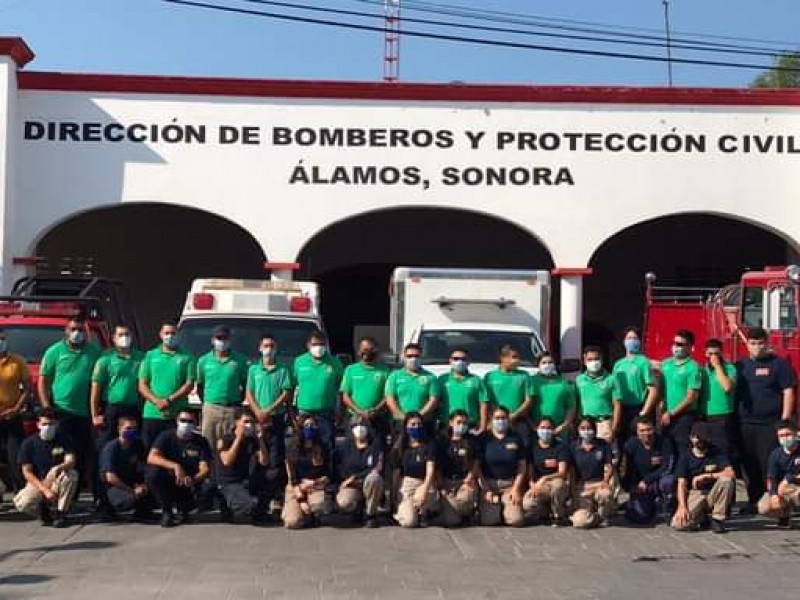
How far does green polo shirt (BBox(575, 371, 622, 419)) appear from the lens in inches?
416

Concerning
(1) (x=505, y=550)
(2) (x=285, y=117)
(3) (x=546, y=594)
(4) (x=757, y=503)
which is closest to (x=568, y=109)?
(2) (x=285, y=117)

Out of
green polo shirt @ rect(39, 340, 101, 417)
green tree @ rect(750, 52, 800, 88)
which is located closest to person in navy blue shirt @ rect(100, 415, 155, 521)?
green polo shirt @ rect(39, 340, 101, 417)

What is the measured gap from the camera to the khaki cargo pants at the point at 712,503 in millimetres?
9672

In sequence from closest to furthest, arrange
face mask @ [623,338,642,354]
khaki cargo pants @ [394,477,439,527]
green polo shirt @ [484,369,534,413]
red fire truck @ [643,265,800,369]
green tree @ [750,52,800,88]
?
1. khaki cargo pants @ [394,477,439,527]
2. green polo shirt @ [484,369,534,413]
3. face mask @ [623,338,642,354]
4. red fire truck @ [643,265,800,369]
5. green tree @ [750,52,800,88]

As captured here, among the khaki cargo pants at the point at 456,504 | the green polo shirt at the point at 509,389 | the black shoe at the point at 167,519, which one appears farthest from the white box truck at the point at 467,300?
the black shoe at the point at 167,519

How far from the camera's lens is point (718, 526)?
964 centimetres

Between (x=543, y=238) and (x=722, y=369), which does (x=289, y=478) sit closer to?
(x=722, y=369)

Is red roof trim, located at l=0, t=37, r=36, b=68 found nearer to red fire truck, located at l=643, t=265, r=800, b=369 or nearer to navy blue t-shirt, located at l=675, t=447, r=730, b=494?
red fire truck, located at l=643, t=265, r=800, b=369

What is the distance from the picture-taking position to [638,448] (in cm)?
1021

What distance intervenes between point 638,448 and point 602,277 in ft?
52.1

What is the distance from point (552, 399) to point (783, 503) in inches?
88.8

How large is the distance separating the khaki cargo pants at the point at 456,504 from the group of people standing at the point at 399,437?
1 centimetres

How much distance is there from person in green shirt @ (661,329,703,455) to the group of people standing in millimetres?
19

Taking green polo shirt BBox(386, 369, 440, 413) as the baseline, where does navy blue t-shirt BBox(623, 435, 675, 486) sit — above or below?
below
